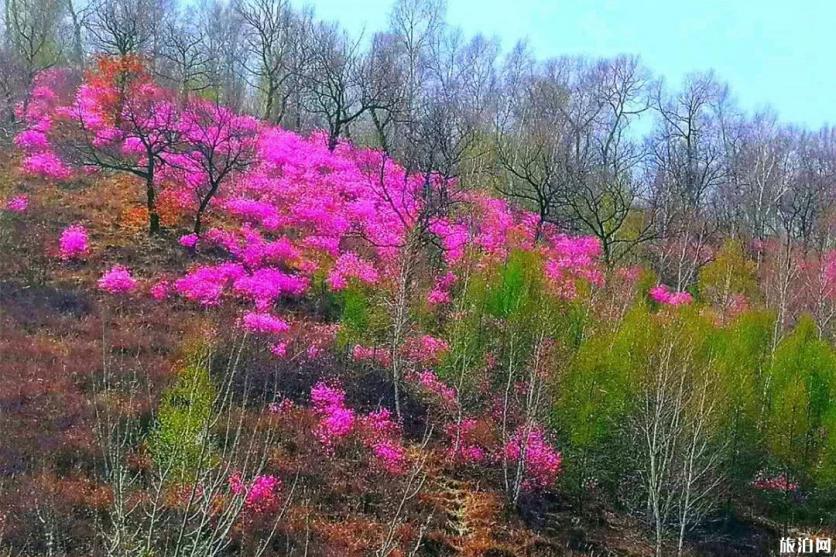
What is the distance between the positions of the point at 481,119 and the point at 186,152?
20.6 meters

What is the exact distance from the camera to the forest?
43.3 ft

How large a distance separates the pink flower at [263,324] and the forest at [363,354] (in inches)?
2.8

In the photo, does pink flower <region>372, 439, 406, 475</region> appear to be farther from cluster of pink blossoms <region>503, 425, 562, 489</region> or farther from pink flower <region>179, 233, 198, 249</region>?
pink flower <region>179, 233, 198, 249</region>

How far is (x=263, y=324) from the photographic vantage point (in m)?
18.9

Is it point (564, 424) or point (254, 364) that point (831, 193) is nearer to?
point (564, 424)

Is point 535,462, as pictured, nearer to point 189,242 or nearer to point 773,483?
point 773,483

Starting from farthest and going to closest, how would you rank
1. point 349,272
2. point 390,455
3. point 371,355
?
point 349,272, point 371,355, point 390,455

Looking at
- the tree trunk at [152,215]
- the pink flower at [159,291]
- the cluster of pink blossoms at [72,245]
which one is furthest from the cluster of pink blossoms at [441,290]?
the cluster of pink blossoms at [72,245]

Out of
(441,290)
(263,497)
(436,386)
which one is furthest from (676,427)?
(441,290)

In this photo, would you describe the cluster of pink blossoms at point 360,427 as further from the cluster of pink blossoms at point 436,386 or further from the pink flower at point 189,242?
the pink flower at point 189,242

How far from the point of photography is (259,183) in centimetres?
2855

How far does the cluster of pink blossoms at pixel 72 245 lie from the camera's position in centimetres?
2225

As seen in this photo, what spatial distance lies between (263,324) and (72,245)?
8.39 metres

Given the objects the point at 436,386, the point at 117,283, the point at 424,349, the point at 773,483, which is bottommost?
the point at 773,483
